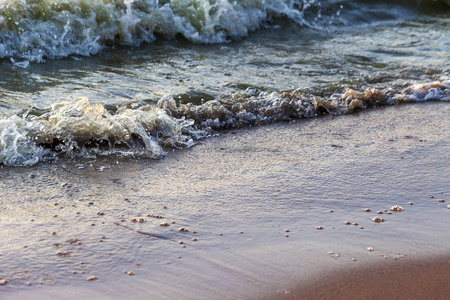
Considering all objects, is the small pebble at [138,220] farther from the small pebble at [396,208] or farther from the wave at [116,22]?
the wave at [116,22]

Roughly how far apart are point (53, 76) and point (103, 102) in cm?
106

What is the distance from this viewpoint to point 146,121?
4066 mm

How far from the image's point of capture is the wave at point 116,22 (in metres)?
6.20

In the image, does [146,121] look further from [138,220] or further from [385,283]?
[385,283]

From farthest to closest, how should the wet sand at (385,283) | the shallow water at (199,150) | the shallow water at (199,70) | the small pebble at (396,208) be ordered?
the shallow water at (199,70)
the small pebble at (396,208)
the shallow water at (199,150)
the wet sand at (385,283)

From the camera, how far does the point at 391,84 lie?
567 centimetres

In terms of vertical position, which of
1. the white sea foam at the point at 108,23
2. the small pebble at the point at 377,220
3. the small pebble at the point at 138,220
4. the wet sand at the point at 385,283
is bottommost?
the small pebble at the point at 138,220

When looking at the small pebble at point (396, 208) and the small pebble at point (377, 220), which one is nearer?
the small pebble at point (377, 220)

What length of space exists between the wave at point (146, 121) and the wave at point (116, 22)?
2190 millimetres

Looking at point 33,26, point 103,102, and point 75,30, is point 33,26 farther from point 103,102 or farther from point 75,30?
point 103,102

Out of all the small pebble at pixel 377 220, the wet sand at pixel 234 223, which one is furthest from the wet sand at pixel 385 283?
the small pebble at pixel 377 220

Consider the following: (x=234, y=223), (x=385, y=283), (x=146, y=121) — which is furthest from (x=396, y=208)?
(x=146, y=121)

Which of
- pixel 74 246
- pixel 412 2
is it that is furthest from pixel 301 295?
pixel 412 2

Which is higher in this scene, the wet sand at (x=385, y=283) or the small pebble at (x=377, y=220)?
the small pebble at (x=377, y=220)
